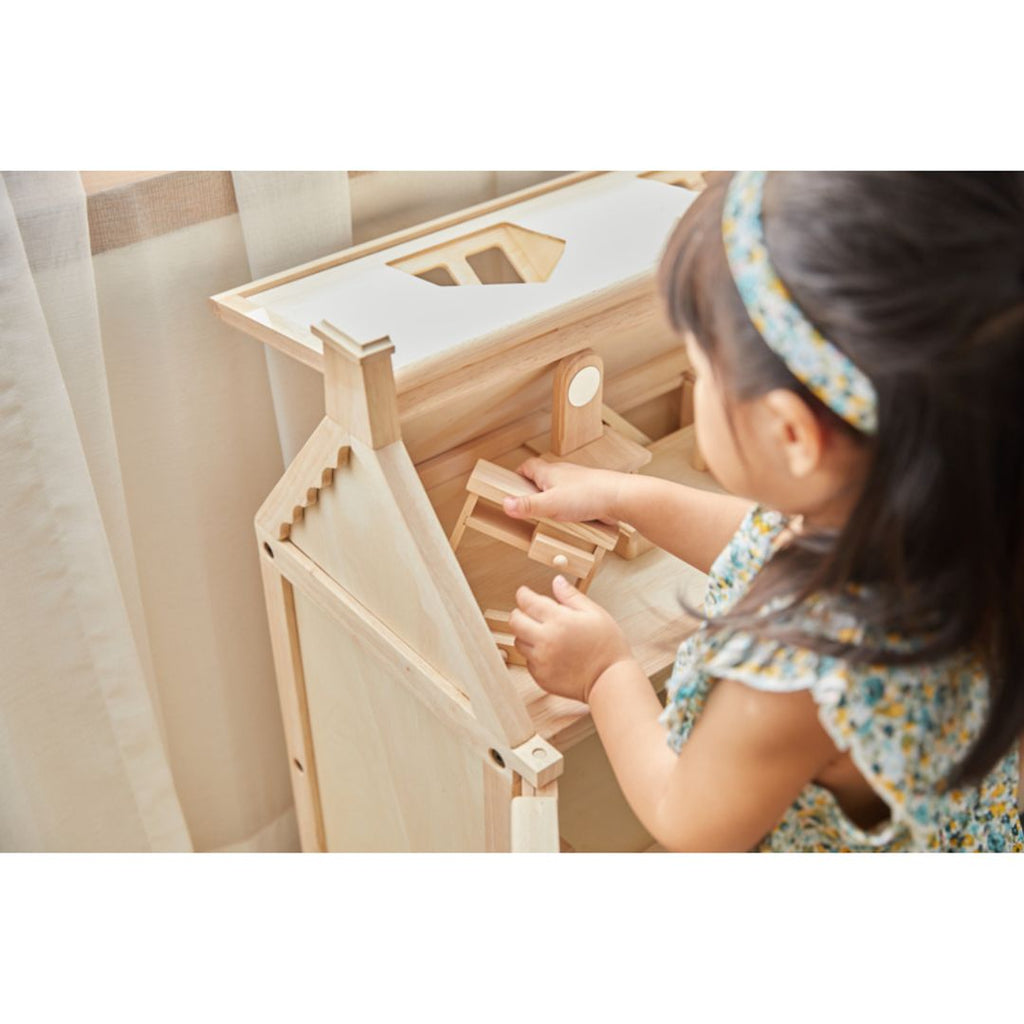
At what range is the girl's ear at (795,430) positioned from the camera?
0.47 meters

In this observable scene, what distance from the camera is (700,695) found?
58 centimetres

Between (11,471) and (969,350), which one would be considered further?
(11,471)

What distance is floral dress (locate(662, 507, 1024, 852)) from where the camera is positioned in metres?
0.53

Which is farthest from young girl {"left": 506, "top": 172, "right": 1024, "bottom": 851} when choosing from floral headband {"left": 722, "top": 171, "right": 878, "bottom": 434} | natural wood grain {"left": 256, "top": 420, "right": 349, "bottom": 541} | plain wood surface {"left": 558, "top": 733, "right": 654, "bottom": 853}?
plain wood surface {"left": 558, "top": 733, "right": 654, "bottom": 853}

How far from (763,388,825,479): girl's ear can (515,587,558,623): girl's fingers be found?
26cm

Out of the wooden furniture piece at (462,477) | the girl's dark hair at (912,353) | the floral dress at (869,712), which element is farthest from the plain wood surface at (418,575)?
the girl's dark hair at (912,353)

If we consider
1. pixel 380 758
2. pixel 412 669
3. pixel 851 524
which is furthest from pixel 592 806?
pixel 851 524

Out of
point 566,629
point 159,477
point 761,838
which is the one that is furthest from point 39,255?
point 761,838

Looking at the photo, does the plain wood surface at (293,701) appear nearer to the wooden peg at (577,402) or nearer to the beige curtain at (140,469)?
the beige curtain at (140,469)

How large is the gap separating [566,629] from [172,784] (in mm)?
446

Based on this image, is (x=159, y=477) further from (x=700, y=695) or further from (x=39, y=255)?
(x=700, y=695)

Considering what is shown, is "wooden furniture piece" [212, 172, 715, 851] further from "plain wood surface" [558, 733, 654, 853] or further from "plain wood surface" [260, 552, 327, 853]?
"plain wood surface" [558, 733, 654, 853]

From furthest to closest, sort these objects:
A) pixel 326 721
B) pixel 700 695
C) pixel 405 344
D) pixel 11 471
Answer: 1. pixel 326 721
2. pixel 11 471
3. pixel 405 344
4. pixel 700 695

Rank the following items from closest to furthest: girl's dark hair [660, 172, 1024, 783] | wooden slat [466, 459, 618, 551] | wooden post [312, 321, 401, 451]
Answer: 1. girl's dark hair [660, 172, 1024, 783]
2. wooden post [312, 321, 401, 451]
3. wooden slat [466, 459, 618, 551]
